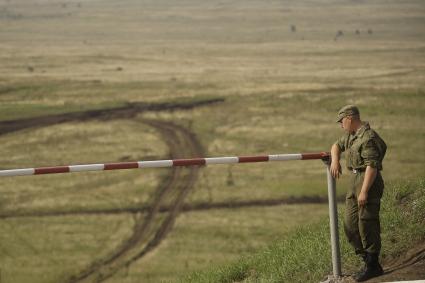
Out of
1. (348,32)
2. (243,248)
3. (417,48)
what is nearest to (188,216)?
(243,248)

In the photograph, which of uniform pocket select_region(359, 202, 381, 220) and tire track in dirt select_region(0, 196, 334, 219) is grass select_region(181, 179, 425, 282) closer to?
uniform pocket select_region(359, 202, 381, 220)

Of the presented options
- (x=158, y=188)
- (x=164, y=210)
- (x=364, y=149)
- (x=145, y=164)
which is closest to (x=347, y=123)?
(x=364, y=149)

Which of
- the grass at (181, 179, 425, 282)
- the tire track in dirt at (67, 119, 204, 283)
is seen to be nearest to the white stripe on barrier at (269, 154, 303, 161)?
the grass at (181, 179, 425, 282)

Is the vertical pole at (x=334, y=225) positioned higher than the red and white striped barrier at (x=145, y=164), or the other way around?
the red and white striped barrier at (x=145, y=164)

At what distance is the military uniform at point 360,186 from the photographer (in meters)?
8.20

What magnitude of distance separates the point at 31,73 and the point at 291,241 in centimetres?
8103

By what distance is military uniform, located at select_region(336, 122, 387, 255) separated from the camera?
8.20 metres

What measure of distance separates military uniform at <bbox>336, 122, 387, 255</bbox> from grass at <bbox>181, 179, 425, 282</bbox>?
93 cm

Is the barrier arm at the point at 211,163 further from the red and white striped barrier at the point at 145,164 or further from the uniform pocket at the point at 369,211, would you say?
the uniform pocket at the point at 369,211

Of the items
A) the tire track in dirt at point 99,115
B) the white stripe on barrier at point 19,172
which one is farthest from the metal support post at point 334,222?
the tire track in dirt at point 99,115

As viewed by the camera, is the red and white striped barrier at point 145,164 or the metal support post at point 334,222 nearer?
the red and white striped barrier at point 145,164

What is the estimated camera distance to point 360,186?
27.2ft

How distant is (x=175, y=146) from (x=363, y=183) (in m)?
39.3

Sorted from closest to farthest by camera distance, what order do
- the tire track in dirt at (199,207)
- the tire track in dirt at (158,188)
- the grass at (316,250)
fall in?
the grass at (316,250), the tire track in dirt at (158,188), the tire track in dirt at (199,207)
